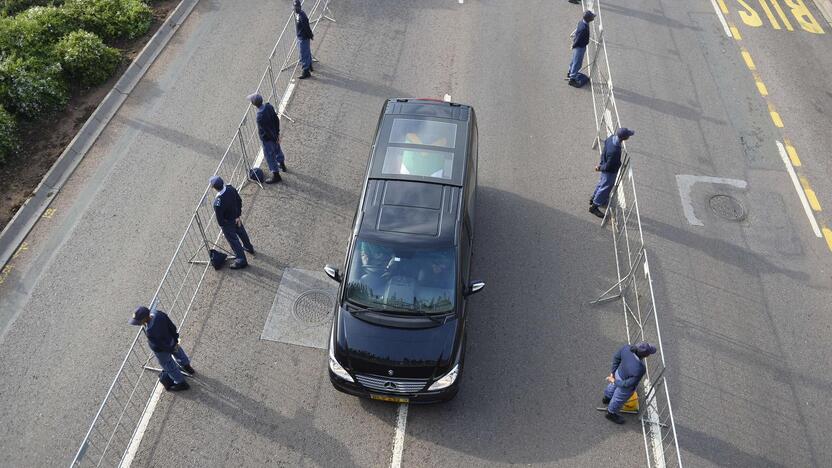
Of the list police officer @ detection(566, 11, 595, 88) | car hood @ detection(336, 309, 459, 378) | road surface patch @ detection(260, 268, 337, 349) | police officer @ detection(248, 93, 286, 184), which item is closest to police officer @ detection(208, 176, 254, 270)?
road surface patch @ detection(260, 268, 337, 349)

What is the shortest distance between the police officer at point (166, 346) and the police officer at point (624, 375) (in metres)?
5.80

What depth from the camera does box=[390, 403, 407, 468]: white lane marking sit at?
7497 mm

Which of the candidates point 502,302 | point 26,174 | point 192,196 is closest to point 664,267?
point 502,302

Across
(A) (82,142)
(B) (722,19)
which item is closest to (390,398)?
(A) (82,142)

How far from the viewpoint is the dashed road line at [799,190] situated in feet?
34.7

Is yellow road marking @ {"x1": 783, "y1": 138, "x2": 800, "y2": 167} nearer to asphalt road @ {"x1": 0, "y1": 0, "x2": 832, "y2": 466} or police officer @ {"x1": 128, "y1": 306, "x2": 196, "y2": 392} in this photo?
asphalt road @ {"x1": 0, "y1": 0, "x2": 832, "y2": 466}

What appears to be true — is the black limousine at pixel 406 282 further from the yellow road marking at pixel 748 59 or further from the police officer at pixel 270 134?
the yellow road marking at pixel 748 59

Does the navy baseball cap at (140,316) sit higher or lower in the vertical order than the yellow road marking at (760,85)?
lower

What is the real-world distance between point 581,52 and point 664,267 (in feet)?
18.1

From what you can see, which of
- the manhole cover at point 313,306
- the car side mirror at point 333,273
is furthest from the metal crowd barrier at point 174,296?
the car side mirror at point 333,273

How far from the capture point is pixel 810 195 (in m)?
11.1

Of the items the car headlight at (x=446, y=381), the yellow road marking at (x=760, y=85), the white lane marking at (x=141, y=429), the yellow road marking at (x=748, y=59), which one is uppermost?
the yellow road marking at (x=748, y=59)

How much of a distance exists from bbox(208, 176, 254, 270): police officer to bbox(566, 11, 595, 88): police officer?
8139 mm

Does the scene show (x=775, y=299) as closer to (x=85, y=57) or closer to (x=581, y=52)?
(x=581, y=52)
